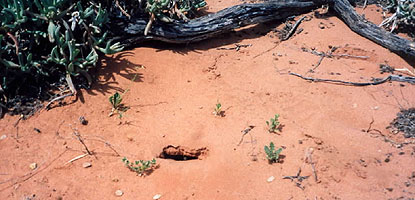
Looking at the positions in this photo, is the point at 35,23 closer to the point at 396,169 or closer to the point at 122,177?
the point at 122,177

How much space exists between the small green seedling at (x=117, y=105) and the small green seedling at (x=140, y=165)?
0.69 meters

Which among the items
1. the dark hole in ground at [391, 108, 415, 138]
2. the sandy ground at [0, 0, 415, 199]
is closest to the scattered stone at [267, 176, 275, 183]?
the sandy ground at [0, 0, 415, 199]

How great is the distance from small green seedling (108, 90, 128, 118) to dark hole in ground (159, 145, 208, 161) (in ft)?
2.18

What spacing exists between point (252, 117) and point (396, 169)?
1.38 m

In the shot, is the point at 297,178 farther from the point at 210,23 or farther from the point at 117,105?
the point at 210,23

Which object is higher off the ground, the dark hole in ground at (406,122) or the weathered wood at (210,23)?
the weathered wood at (210,23)

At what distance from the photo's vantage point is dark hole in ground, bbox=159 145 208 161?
3.60 metres

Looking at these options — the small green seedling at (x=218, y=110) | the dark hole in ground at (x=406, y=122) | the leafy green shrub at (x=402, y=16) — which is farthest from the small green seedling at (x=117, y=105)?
the leafy green shrub at (x=402, y=16)

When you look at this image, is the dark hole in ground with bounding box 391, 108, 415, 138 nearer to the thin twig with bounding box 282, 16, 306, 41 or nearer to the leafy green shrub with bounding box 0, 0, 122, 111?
the thin twig with bounding box 282, 16, 306, 41

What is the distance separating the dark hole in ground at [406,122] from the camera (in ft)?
11.8

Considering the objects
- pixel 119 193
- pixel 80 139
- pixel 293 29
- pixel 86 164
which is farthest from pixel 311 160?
pixel 293 29

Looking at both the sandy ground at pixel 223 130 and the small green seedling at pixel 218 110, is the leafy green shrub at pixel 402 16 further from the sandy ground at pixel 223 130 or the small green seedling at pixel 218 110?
the small green seedling at pixel 218 110

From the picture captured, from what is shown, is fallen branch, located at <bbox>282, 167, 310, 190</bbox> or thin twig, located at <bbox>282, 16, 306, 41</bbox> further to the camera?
thin twig, located at <bbox>282, 16, 306, 41</bbox>

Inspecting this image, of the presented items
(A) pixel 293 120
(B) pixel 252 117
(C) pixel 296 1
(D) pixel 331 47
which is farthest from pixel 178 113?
(C) pixel 296 1
